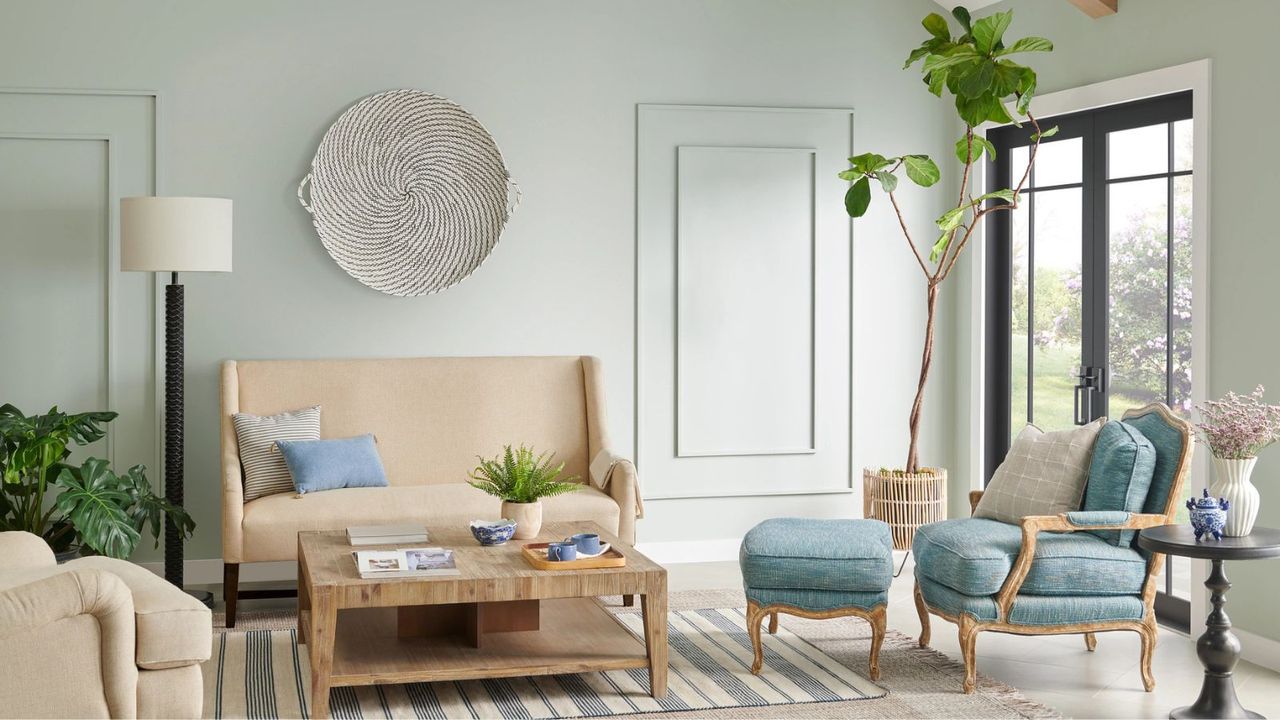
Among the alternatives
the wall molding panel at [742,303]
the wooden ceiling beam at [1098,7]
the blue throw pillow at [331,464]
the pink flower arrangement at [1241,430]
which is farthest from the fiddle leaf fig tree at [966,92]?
the blue throw pillow at [331,464]

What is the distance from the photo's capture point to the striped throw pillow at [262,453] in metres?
4.93

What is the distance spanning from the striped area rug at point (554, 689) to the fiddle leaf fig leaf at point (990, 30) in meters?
2.41

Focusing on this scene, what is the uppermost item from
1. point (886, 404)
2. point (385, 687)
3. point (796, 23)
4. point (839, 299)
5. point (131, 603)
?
point (796, 23)

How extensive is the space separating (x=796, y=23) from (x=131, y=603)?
13.5ft

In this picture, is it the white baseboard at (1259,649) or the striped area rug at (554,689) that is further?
the white baseboard at (1259,649)

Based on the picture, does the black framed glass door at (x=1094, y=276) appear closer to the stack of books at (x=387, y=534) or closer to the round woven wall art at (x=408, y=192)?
the round woven wall art at (x=408, y=192)

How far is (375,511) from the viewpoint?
4.71 m

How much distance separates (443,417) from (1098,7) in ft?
10.5

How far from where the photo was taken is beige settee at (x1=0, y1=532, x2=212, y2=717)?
113 inches

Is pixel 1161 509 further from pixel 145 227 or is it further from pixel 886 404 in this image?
pixel 145 227

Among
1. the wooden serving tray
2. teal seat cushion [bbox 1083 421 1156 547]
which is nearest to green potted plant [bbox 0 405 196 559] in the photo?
the wooden serving tray

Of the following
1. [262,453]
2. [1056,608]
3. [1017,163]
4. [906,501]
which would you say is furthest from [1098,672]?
[262,453]

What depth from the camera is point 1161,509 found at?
3.96 metres

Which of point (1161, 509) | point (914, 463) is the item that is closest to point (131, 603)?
point (1161, 509)
